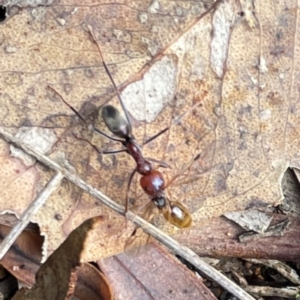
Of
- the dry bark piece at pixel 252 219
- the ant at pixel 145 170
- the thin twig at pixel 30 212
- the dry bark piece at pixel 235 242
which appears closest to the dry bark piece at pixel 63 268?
the thin twig at pixel 30 212

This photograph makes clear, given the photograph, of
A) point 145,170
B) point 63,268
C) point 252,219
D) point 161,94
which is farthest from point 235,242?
point 63,268

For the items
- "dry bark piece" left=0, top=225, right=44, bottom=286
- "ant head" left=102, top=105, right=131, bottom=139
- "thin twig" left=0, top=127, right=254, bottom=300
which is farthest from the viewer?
"dry bark piece" left=0, top=225, right=44, bottom=286

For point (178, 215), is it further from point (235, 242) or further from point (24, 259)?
point (24, 259)

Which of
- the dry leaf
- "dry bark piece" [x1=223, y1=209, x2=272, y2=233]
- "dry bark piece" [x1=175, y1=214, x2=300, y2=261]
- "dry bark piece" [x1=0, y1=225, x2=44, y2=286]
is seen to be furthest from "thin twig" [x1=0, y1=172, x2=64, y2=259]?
"dry bark piece" [x1=223, y1=209, x2=272, y2=233]

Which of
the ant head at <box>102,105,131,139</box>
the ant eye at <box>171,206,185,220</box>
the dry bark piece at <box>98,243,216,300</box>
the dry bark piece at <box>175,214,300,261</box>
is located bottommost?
the dry bark piece at <box>98,243,216,300</box>

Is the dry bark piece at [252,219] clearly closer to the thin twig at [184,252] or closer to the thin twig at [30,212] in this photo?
the thin twig at [184,252]

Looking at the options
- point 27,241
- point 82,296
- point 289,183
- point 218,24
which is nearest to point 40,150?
point 27,241

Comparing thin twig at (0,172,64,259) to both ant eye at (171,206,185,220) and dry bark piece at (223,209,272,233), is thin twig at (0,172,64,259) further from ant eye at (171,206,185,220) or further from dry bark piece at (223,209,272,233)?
dry bark piece at (223,209,272,233)

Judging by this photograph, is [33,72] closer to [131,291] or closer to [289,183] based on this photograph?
[131,291]
